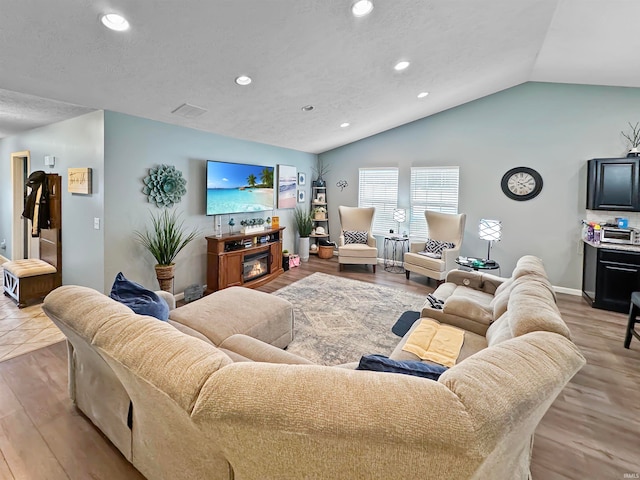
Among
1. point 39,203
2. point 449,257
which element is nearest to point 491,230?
point 449,257

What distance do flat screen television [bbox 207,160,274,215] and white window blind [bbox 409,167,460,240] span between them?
2.86 m

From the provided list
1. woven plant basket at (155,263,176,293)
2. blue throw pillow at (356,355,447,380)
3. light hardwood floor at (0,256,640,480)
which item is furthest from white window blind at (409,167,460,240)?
Answer: blue throw pillow at (356,355,447,380)

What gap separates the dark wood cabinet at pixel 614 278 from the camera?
3787mm

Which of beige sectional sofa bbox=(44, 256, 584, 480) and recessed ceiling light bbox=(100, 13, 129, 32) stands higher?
recessed ceiling light bbox=(100, 13, 129, 32)

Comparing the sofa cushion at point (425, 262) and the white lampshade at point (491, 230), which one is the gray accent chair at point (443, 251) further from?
the white lampshade at point (491, 230)

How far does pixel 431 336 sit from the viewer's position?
2197mm

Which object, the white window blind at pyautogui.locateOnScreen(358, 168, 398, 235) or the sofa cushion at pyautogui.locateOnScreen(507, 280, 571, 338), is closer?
the sofa cushion at pyautogui.locateOnScreen(507, 280, 571, 338)

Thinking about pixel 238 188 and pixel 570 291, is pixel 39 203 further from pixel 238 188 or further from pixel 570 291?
pixel 570 291

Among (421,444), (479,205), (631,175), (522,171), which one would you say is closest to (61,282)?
(421,444)

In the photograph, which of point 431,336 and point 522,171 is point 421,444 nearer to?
point 431,336

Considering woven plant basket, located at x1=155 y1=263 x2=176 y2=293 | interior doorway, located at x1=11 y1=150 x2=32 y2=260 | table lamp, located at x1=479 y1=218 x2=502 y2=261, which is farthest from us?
interior doorway, located at x1=11 y1=150 x2=32 y2=260

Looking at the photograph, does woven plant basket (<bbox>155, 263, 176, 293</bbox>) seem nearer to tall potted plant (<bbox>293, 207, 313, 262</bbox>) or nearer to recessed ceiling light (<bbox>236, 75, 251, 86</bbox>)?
recessed ceiling light (<bbox>236, 75, 251, 86</bbox>)

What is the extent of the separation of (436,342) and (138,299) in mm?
1999

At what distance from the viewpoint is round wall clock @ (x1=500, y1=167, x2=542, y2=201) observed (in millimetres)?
4922
